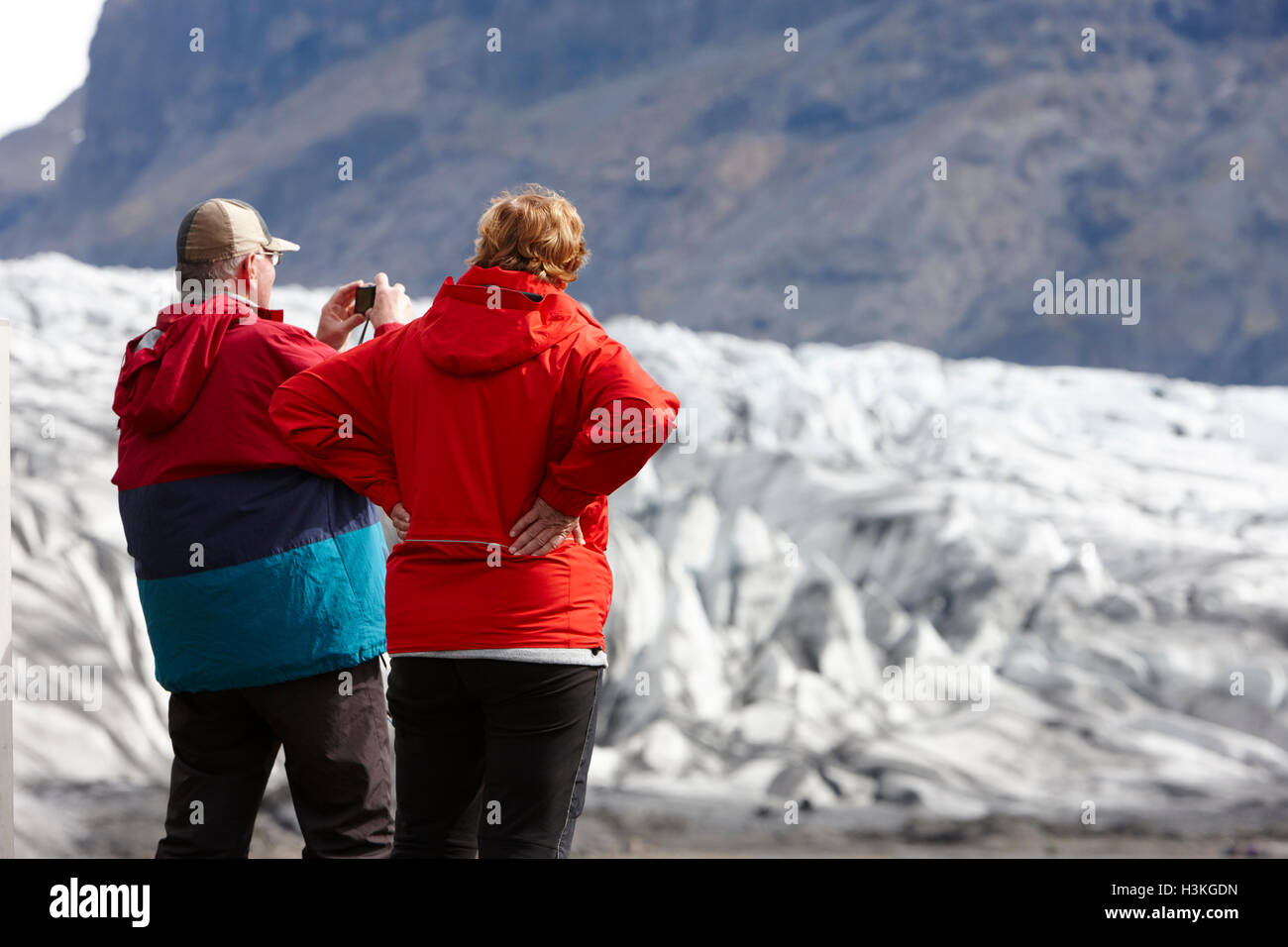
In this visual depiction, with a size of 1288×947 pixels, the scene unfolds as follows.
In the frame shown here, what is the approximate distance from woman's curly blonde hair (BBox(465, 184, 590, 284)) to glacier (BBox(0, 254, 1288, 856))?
219 cm

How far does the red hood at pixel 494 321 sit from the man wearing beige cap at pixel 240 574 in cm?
23

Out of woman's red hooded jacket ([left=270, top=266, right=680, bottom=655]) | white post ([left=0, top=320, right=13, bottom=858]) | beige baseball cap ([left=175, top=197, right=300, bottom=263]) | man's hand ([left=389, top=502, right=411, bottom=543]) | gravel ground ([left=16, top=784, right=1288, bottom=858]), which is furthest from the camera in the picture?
gravel ground ([left=16, top=784, right=1288, bottom=858])

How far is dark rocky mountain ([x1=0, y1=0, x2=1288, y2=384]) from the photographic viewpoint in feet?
61.5

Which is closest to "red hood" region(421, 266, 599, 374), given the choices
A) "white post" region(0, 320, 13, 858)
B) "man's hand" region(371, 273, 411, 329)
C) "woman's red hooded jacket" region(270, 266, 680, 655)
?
"woman's red hooded jacket" region(270, 266, 680, 655)

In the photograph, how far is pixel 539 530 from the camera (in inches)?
64.1

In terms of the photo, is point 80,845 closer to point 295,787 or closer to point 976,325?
point 295,787

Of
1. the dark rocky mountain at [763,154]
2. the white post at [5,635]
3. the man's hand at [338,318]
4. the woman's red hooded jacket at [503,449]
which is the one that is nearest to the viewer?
the woman's red hooded jacket at [503,449]

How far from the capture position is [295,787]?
1.89m

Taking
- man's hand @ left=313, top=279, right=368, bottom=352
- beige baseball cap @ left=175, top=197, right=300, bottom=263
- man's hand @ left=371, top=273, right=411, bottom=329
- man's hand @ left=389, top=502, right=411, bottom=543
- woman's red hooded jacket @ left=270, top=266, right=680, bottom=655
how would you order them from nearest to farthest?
woman's red hooded jacket @ left=270, top=266, right=680, bottom=655 < man's hand @ left=389, top=502, right=411, bottom=543 < beige baseball cap @ left=175, top=197, right=300, bottom=263 < man's hand @ left=371, top=273, right=411, bottom=329 < man's hand @ left=313, top=279, right=368, bottom=352

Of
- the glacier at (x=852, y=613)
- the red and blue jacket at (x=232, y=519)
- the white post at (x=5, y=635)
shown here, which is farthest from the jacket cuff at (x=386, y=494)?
the glacier at (x=852, y=613)

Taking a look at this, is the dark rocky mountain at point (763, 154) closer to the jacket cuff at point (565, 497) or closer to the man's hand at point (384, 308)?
the man's hand at point (384, 308)

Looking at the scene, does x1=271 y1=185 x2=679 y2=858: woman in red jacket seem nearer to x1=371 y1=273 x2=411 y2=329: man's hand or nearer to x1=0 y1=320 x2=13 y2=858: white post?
x1=371 y1=273 x2=411 y2=329: man's hand

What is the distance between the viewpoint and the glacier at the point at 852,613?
380 centimetres
